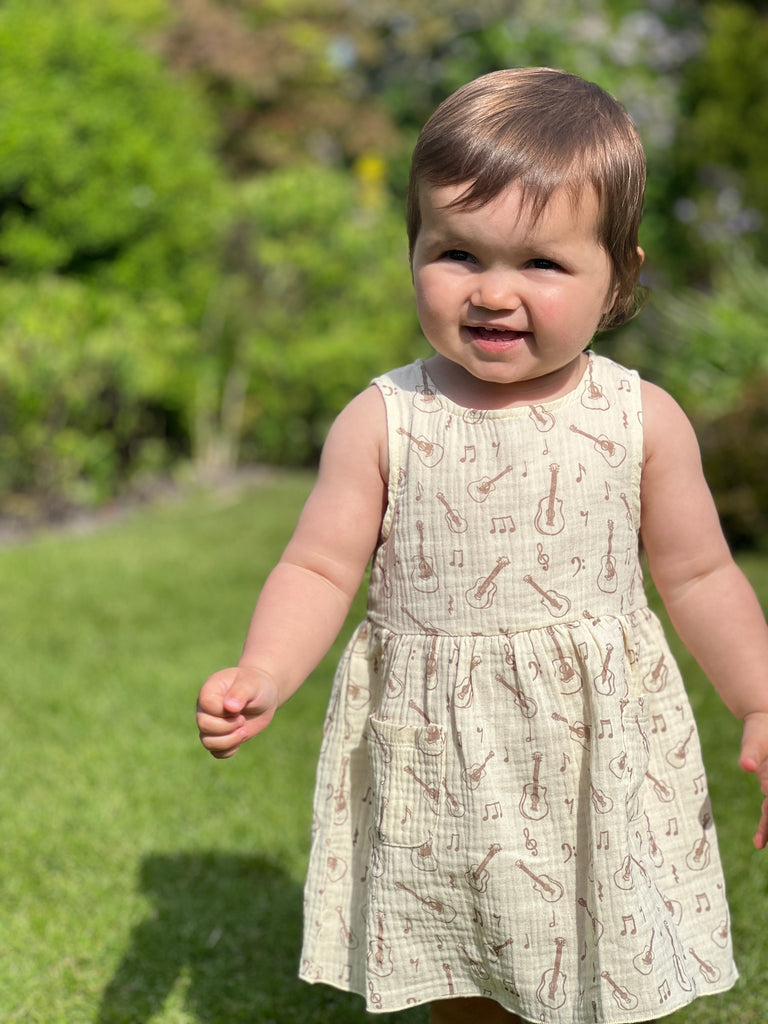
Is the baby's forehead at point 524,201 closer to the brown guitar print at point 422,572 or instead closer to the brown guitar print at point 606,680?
the brown guitar print at point 422,572

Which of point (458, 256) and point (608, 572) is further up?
point (458, 256)

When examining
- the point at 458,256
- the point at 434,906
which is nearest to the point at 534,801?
the point at 434,906

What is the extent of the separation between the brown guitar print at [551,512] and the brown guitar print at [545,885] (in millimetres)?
481

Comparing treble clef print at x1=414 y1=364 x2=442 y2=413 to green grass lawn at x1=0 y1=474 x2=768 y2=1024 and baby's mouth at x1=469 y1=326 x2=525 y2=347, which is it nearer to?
baby's mouth at x1=469 y1=326 x2=525 y2=347

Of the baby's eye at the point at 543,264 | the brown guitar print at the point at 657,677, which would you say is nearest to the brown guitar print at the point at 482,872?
the brown guitar print at the point at 657,677

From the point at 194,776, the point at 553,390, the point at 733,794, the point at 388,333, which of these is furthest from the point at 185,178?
the point at 553,390

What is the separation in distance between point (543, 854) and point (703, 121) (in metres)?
11.9

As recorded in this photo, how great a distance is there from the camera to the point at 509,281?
1.60 m

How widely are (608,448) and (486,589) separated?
10.9 inches

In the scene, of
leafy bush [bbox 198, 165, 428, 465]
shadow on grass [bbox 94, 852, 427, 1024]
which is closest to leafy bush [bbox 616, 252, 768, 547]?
leafy bush [bbox 198, 165, 428, 465]

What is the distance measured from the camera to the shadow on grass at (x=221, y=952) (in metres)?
2.37

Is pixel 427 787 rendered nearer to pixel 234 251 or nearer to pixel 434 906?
pixel 434 906

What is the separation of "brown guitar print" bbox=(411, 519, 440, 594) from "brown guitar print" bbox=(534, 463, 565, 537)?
17 cm

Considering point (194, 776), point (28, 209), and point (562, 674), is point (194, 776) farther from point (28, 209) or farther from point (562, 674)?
point (28, 209)
